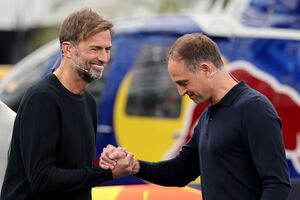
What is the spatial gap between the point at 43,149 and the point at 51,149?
0.12ft

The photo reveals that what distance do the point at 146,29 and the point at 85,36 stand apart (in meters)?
5.30

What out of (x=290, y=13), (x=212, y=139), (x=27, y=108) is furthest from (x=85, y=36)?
(x=290, y=13)

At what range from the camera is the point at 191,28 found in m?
8.90

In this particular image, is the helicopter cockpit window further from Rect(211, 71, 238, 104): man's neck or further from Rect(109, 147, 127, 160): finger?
Rect(211, 71, 238, 104): man's neck

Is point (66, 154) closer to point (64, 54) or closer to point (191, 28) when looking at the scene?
point (64, 54)

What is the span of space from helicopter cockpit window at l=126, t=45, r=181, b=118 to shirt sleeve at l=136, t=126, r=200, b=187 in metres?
4.61

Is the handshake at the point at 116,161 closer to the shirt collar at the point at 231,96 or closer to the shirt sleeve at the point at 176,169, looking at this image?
the shirt sleeve at the point at 176,169

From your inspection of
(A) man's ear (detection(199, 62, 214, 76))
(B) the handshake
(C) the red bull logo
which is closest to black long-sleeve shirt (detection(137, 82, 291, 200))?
(A) man's ear (detection(199, 62, 214, 76))

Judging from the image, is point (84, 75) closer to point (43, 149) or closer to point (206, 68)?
point (43, 149)

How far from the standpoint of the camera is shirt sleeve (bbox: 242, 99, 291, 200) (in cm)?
347

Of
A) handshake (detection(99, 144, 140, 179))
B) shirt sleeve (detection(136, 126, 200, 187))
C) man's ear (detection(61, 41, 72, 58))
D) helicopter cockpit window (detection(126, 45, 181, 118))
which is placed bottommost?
helicopter cockpit window (detection(126, 45, 181, 118))

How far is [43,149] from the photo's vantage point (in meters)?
3.54

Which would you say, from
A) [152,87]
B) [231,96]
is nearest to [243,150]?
[231,96]

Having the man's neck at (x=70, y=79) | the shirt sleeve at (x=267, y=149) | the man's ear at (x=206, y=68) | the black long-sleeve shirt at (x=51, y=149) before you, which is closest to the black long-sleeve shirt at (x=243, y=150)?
the shirt sleeve at (x=267, y=149)
